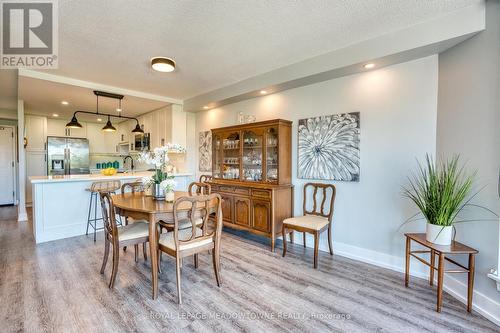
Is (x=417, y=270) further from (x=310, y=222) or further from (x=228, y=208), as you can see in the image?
(x=228, y=208)

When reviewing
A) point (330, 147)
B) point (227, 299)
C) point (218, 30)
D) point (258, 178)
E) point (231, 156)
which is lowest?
point (227, 299)

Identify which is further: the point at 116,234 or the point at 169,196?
the point at 169,196

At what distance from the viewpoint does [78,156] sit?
263 inches

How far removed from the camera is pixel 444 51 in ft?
7.77

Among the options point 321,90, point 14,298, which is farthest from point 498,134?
point 14,298

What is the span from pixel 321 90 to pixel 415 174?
60.7 inches

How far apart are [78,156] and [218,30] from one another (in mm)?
6244

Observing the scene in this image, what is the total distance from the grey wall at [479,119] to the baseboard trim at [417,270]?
0.07 metres

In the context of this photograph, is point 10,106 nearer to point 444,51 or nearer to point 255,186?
point 255,186

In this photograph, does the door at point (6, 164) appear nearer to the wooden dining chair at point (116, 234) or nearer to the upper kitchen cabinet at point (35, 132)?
the upper kitchen cabinet at point (35, 132)

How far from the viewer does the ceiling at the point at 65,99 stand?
12.8 ft

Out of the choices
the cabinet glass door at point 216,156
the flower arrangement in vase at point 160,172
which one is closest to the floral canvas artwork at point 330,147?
the cabinet glass door at point 216,156

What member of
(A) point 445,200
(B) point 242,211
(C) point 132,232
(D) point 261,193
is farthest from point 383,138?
(C) point 132,232

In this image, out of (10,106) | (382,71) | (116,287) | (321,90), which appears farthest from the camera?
(10,106)
